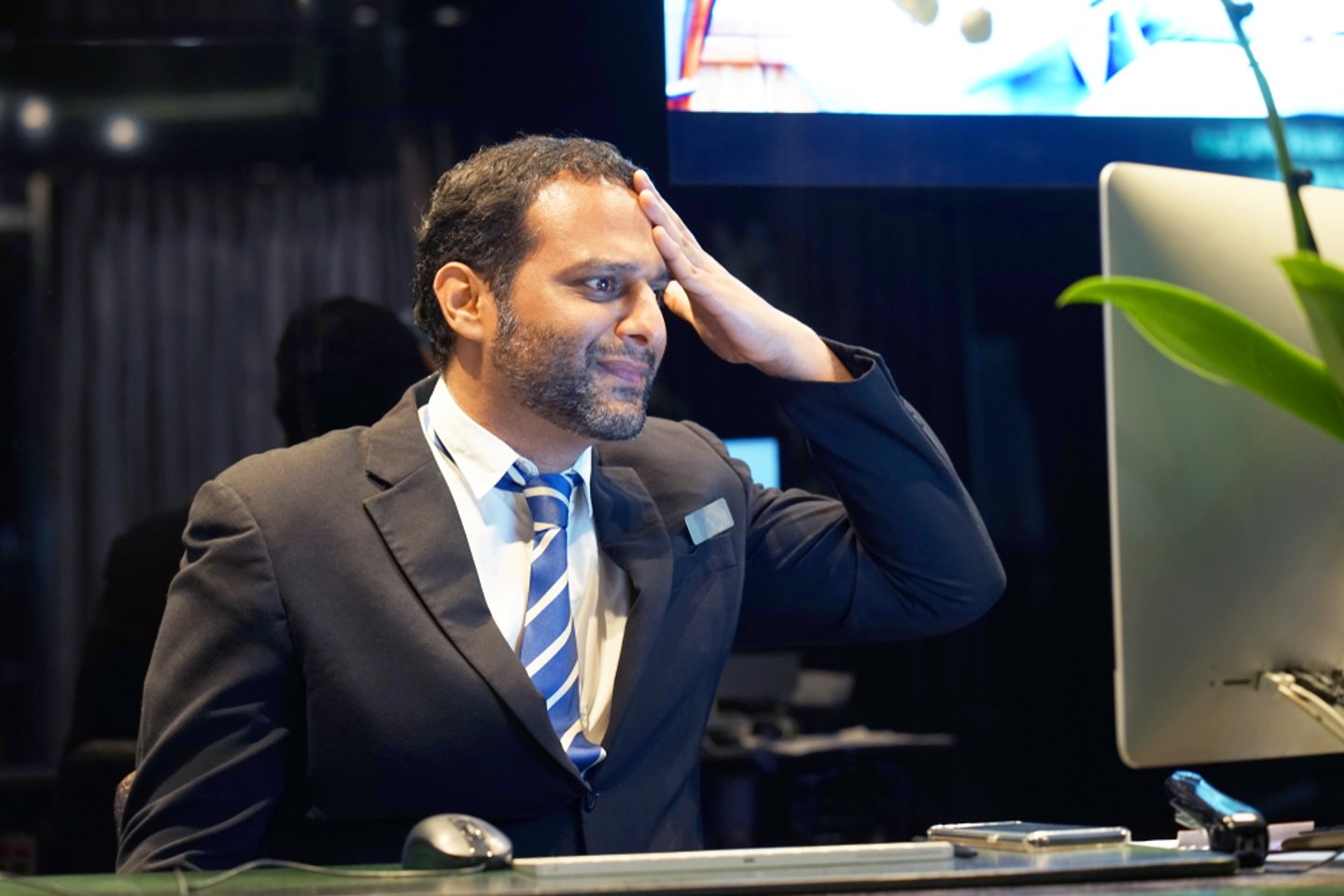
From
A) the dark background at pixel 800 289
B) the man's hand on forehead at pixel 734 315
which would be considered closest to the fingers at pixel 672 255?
the man's hand on forehead at pixel 734 315

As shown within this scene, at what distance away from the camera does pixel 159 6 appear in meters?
2.19

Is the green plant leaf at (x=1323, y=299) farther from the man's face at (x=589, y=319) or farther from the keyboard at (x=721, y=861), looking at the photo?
the man's face at (x=589, y=319)

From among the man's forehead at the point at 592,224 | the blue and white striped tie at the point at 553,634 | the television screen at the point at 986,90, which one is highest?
the television screen at the point at 986,90

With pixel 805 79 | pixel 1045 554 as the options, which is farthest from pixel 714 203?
pixel 1045 554

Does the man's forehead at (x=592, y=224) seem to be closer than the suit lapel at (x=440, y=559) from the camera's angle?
No

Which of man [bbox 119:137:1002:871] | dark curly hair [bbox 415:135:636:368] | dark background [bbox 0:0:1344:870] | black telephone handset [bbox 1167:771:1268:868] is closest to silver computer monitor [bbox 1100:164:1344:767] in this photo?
black telephone handset [bbox 1167:771:1268:868]

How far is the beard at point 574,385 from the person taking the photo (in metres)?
1.60

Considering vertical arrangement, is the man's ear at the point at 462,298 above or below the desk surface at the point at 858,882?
above

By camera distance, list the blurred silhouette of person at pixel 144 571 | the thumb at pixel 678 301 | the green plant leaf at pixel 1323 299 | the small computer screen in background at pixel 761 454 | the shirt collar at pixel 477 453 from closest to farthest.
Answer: the green plant leaf at pixel 1323 299
the shirt collar at pixel 477 453
the thumb at pixel 678 301
the blurred silhouette of person at pixel 144 571
the small computer screen in background at pixel 761 454

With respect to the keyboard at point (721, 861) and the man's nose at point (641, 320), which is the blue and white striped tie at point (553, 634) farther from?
the keyboard at point (721, 861)

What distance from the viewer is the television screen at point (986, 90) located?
231 centimetres

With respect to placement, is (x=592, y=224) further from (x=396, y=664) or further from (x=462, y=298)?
(x=396, y=664)

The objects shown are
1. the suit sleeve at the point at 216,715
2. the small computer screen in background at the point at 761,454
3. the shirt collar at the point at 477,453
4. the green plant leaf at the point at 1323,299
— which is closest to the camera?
the green plant leaf at the point at 1323,299

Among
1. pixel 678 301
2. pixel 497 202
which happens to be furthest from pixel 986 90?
pixel 497 202
